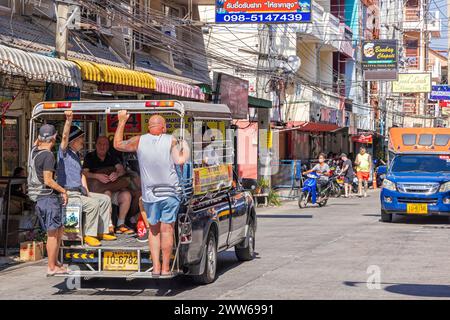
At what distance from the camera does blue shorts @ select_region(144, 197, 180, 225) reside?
1087cm

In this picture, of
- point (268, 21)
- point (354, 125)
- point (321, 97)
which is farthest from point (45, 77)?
point (354, 125)

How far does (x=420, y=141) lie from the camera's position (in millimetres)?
23812

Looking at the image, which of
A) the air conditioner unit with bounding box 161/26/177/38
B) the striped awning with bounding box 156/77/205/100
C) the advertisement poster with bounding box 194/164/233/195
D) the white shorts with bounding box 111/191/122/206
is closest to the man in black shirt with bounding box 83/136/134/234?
the white shorts with bounding box 111/191/122/206

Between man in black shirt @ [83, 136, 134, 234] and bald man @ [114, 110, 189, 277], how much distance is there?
156 cm

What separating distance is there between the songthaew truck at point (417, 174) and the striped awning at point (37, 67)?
9821mm

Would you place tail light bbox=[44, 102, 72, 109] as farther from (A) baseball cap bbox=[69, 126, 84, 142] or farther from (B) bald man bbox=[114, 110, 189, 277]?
(B) bald man bbox=[114, 110, 189, 277]

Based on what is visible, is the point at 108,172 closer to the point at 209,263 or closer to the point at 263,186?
the point at 209,263

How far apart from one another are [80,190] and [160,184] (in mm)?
1506

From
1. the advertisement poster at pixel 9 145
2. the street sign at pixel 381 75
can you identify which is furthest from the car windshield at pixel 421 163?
the street sign at pixel 381 75

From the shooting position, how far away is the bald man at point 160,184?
10.9m

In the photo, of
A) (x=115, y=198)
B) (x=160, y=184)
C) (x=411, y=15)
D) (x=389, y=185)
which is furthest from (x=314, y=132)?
(x=411, y=15)

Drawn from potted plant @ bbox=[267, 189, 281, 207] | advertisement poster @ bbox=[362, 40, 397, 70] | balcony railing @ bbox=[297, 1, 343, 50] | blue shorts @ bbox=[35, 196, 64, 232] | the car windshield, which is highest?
balcony railing @ bbox=[297, 1, 343, 50]

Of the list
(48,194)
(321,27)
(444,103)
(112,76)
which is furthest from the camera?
(444,103)

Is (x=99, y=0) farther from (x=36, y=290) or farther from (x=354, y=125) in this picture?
(x=354, y=125)
